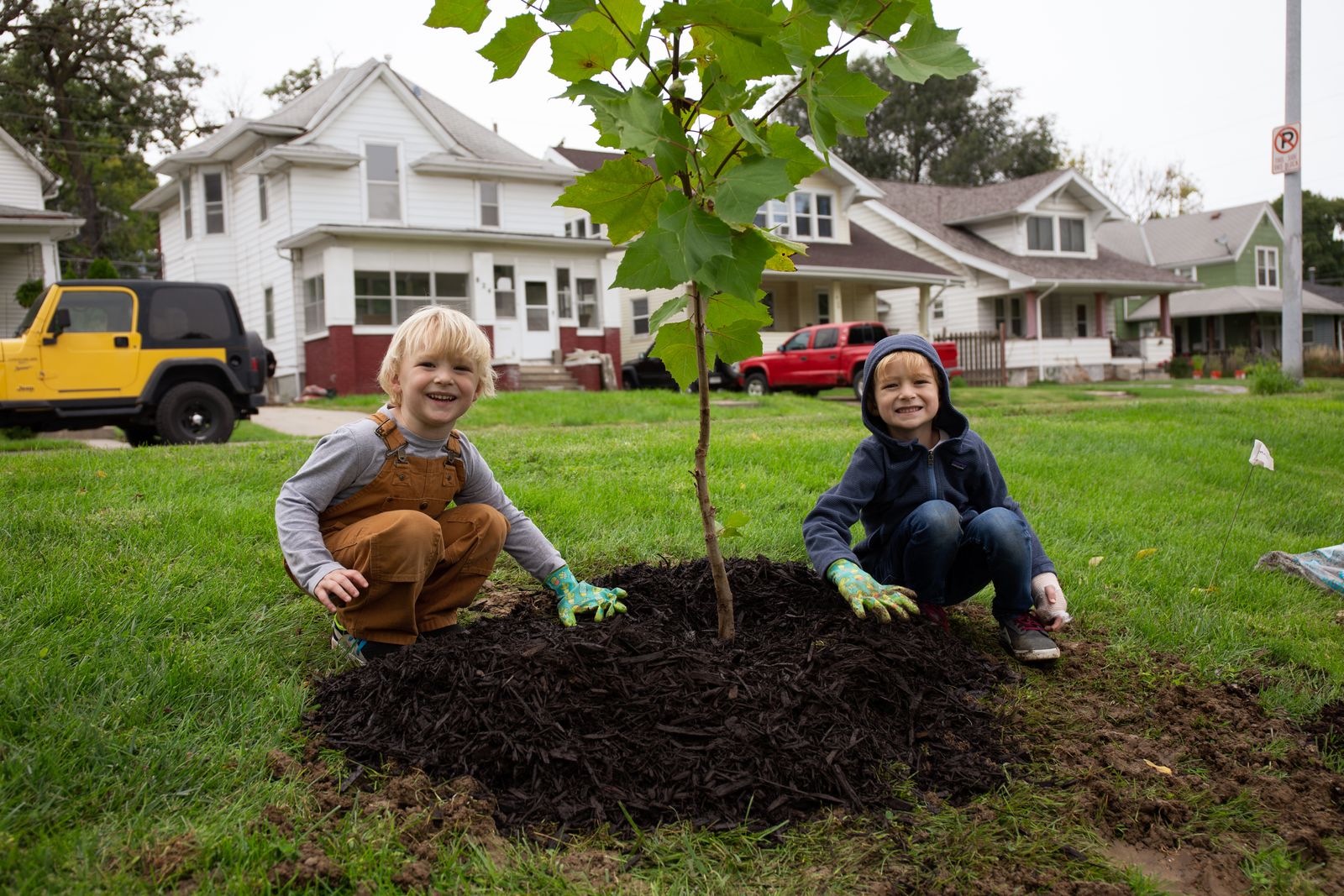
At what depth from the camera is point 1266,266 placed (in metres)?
43.5

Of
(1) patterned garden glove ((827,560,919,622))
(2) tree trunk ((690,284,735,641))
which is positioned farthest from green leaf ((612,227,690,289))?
(1) patterned garden glove ((827,560,919,622))

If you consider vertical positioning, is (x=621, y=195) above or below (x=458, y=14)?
below

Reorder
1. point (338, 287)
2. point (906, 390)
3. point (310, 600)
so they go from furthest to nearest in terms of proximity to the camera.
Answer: point (338, 287)
point (310, 600)
point (906, 390)

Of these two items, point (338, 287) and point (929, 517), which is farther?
point (338, 287)

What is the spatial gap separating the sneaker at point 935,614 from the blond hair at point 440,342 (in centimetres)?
171

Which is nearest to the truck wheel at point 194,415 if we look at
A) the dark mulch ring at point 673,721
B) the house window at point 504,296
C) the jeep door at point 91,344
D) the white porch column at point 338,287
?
the jeep door at point 91,344

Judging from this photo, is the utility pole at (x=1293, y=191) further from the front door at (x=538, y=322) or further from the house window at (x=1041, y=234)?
the house window at (x=1041, y=234)

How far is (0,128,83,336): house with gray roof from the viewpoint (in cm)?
1956

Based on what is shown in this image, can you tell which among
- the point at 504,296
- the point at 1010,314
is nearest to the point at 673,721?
the point at 504,296

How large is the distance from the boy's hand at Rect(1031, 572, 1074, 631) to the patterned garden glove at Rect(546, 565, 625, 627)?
145 cm

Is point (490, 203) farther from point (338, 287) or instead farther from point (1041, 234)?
point (1041, 234)

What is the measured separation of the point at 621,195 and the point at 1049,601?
2.04 meters

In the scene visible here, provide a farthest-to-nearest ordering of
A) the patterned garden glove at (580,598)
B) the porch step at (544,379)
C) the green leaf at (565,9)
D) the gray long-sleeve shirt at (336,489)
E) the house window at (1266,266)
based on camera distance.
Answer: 1. the house window at (1266,266)
2. the porch step at (544,379)
3. the patterned garden glove at (580,598)
4. the gray long-sleeve shirt at (336,489)
5. the green leaf at (565,9)

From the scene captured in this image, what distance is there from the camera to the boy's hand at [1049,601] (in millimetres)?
3352
